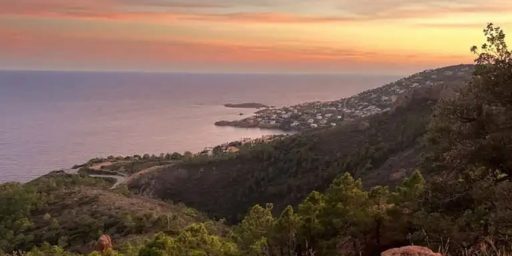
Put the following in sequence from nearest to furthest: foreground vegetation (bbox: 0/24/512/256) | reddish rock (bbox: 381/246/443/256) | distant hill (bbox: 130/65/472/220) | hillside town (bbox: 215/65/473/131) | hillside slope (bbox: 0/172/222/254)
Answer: reddish rock (bbox: 381/246/443/256) → foreground vegetation (bbox: 0/24/512/256) → hillside slope (bbox: 0/172/222/254) → distant hill (bbox: 130/65/472/220) → hillside town (bbox: 215/65/473/131)

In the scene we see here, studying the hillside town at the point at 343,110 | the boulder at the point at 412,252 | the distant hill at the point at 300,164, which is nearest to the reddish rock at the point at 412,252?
the boulder at the point at 412,252

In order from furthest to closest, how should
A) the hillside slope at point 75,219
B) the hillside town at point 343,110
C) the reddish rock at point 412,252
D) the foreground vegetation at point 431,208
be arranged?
the hillside town at point 343,110 < the hillside slope at point 75,219 < the foreground vegetation at point 431,208 < the reddish rock at point 412,252

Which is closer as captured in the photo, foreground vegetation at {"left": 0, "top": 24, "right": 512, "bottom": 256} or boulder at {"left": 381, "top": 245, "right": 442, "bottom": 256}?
boulder at {"left": 381, "top": 245, "right": 442, "bottom": 256}

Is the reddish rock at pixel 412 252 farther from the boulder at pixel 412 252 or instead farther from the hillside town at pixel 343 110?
the hillside town at pixel 343 110

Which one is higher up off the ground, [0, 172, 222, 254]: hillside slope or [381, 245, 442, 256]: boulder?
[381, 245, 442, 256]: boulder

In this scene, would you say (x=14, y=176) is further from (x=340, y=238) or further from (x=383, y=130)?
(x=340, y=238)

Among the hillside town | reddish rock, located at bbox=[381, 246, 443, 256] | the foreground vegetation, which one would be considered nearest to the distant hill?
the foreground vegetation

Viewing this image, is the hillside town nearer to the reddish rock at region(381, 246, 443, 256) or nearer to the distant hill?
the distant hill

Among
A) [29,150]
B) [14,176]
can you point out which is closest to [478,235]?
[14,176]
